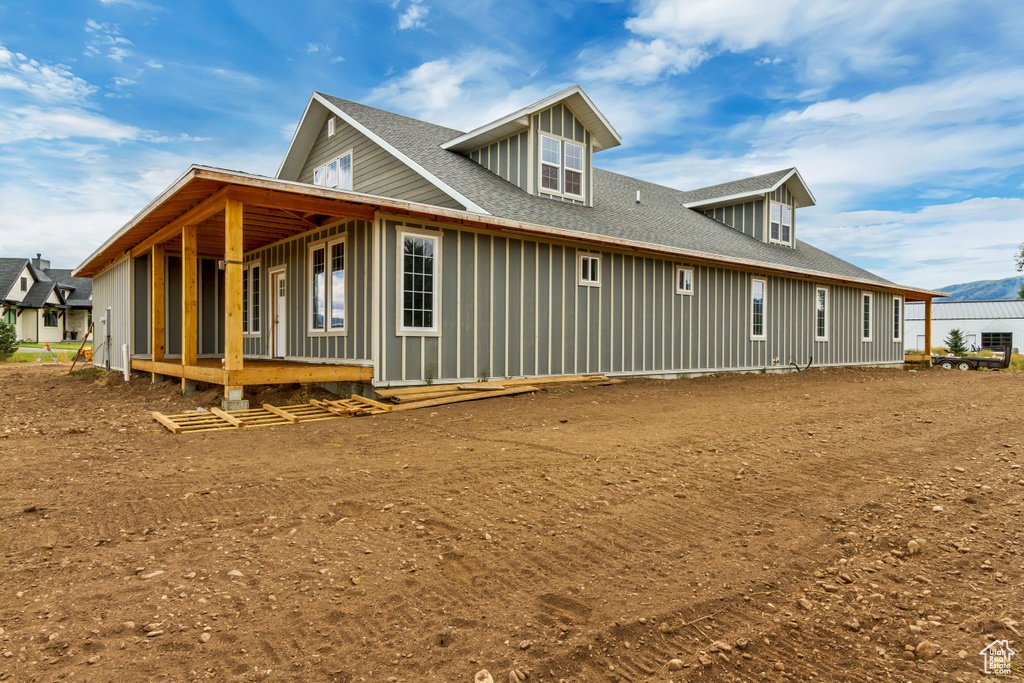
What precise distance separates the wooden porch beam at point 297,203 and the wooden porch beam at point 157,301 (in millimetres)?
4705

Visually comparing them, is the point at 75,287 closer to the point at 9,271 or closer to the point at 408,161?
the point at 9,271

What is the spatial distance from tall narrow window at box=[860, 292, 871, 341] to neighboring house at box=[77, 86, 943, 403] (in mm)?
1629

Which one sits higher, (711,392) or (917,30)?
(917,30)

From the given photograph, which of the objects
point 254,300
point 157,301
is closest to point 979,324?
point 254,300

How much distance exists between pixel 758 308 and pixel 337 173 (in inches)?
479

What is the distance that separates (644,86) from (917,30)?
785 cm

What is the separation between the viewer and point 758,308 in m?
16.3

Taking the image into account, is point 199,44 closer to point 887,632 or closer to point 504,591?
point 504,591

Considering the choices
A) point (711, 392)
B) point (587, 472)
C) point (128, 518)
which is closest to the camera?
point (128, 518)

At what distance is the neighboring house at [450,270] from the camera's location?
9.52m

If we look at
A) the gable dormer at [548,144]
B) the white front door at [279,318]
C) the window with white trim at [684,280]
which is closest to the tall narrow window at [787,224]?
the window with white trim at [684,280]

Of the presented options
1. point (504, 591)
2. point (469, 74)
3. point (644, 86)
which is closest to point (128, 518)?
point (504, 591)

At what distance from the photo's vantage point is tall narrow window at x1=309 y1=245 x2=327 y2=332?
37.4 ft

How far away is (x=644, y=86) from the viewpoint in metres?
19.1
